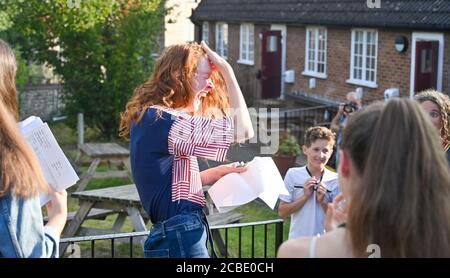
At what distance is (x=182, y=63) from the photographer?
334 cm

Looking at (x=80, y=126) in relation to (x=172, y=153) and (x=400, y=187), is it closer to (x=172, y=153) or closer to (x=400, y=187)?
(x=172, y=153)

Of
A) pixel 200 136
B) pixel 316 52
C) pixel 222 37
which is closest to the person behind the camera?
pixel 200 136

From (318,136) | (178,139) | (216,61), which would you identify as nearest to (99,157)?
(318,136)

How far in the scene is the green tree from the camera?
14.9 meters

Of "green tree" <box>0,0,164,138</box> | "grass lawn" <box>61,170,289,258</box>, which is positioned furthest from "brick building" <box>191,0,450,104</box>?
"green tree" <box>0,0,164,138</box>

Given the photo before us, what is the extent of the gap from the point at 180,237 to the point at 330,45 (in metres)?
14.7

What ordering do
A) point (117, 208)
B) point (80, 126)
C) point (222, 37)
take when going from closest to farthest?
point (117, 208)
point (80, 126)
point (222, 37)

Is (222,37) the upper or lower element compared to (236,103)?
upper

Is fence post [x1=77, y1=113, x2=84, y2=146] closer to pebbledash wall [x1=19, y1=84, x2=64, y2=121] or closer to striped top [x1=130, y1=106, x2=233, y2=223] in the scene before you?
pebbledash wall [x1=19, y1=84, x2=64, y2=121]

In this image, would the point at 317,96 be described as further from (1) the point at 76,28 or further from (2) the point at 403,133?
(2) the point at 403,133

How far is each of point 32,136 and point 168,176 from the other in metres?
0.66

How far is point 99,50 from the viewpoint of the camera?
15.4 m

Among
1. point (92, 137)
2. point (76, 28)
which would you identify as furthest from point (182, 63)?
point (92, 137)
